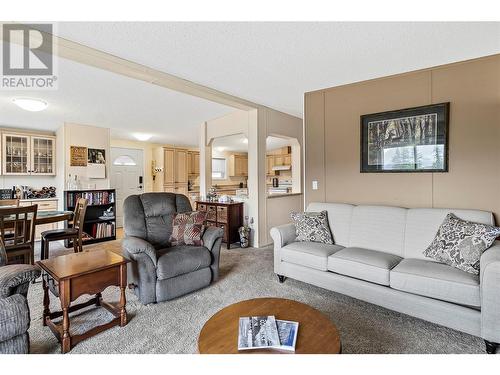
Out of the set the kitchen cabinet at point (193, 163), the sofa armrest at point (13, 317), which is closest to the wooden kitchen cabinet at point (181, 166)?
the kitchen cabinet at point (193, 163)

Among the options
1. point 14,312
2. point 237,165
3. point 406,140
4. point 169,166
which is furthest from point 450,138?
point 237,165

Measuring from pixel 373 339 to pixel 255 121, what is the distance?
3478mm

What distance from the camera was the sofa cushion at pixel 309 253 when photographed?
259cm

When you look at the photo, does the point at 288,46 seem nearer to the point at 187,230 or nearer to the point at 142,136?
the point at 187,230

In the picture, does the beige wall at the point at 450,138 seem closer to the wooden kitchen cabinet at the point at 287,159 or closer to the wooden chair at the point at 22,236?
the wooden chair at the point at 22,236

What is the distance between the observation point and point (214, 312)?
2.31 m

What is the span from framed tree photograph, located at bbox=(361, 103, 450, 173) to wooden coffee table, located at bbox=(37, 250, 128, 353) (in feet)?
9.57

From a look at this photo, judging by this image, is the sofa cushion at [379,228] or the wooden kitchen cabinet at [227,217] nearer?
the sofa cushion at [379,228]

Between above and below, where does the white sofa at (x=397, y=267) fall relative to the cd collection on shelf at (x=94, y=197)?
below

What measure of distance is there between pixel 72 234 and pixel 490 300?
15.0ft

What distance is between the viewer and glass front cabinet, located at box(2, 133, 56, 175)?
496cm

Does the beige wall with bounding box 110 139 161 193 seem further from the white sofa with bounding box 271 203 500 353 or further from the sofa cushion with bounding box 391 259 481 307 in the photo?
the sofa cushion with bounding box 391 259 481 307

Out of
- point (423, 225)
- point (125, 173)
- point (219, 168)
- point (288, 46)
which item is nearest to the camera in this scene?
point (288, 46)

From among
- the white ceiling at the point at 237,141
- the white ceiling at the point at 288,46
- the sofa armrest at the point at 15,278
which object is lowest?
the sofa armrest at the point at 15,278
